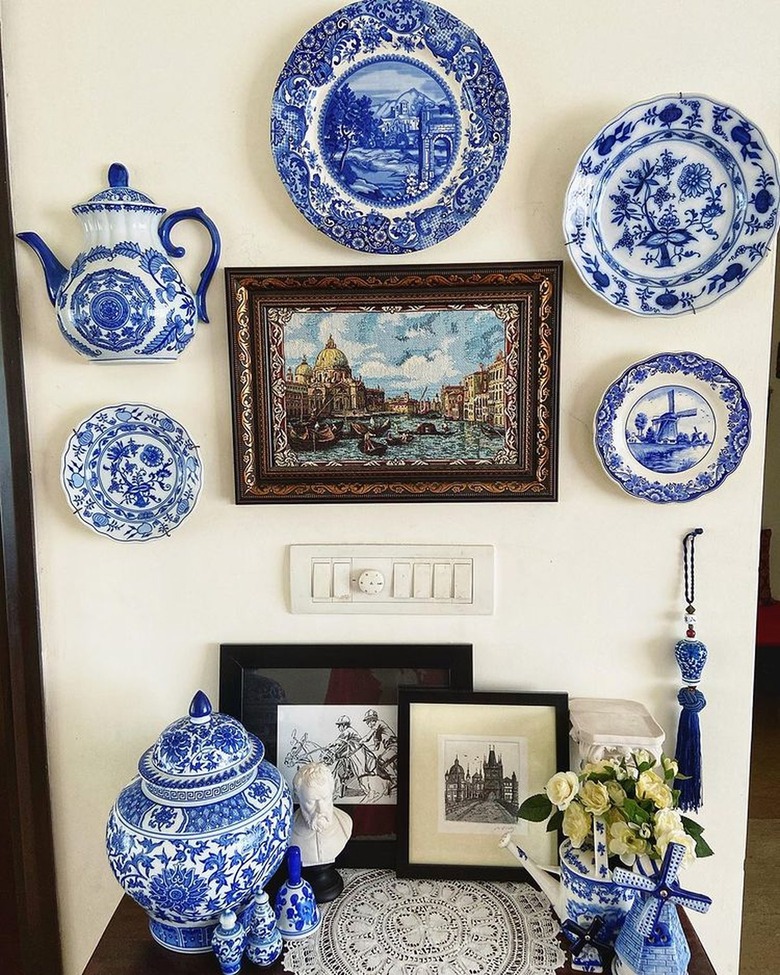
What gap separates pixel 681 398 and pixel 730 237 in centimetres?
24

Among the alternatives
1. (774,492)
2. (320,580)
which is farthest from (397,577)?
(774,492)

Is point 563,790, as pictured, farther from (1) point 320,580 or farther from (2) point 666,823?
(1) point 320,580

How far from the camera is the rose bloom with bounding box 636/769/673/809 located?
948mm

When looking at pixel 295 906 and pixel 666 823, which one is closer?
pixel 666 823

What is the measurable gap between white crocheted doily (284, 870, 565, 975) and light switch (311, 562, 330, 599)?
0.43m

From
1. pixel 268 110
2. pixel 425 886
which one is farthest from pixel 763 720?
pixel 268 110

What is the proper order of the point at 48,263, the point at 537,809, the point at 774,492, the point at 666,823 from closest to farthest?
1. the point at 666,823
2. the point at 537,809
3. the point at 48,263
4. the point at 774,492

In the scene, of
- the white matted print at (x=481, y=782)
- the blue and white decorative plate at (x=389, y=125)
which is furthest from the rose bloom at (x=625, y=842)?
the blue and white decorative plate at (x=389, y=125)

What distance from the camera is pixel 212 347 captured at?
1.18 metres

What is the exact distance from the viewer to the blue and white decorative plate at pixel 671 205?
1066 mm

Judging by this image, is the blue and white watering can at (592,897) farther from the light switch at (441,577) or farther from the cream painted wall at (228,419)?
the light switch at (441,577)

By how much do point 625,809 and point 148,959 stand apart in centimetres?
67

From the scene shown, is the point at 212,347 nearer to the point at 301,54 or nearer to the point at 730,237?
the point at 301,54

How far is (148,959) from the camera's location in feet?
3.39
